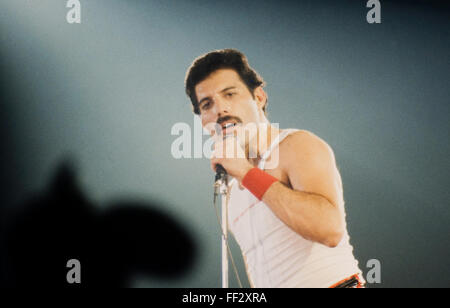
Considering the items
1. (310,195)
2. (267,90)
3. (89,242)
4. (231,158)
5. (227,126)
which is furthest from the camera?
(267,90)

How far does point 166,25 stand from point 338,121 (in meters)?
0.86

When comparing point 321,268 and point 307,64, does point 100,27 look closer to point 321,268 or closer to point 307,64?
point 307,64

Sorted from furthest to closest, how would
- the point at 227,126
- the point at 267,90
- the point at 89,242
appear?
the point at 267,90
the point at 89,242
the point at 227,126

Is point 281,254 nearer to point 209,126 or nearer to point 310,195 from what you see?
point 310,195

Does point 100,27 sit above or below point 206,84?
above

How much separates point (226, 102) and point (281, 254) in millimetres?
581

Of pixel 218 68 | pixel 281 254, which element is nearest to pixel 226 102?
pixel 218 68

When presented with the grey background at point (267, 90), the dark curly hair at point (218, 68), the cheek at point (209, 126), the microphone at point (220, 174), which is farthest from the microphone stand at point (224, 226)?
the dark curly hair at point (218, 68)

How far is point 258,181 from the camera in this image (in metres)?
1.16

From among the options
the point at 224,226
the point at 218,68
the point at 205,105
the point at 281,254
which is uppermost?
the point at 218,68

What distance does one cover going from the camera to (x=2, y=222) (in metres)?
1.58

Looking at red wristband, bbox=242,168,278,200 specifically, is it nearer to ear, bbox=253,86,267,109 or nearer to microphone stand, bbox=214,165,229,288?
microphone stand, bbox=214,165,229,288

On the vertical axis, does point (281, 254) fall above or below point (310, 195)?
below
